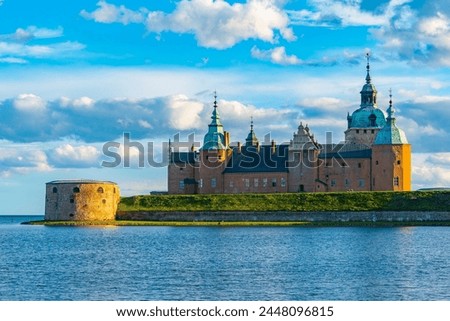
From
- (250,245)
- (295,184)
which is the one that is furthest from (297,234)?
(295,184)

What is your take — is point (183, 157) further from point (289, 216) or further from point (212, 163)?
point (289, 216)

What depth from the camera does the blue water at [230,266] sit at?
116ft

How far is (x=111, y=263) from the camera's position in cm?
4669

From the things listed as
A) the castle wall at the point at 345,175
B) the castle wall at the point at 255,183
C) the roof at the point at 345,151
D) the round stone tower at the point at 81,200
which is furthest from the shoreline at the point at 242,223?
the roof at the point at 345,151

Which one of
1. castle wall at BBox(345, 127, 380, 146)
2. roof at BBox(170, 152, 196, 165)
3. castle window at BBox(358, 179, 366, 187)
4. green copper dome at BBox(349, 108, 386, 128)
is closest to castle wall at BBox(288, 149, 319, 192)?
castle window at BBox(358, 179, 366, 187)

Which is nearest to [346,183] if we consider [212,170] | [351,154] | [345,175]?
[345,175]

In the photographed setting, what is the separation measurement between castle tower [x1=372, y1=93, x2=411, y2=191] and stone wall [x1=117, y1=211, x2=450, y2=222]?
8552 millimetres

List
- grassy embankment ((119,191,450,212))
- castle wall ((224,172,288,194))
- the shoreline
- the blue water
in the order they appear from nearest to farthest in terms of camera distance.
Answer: the blue water < the shoreline < grassy embankment ((119,191,450,212)) < castle wall ((224,172,288,194))

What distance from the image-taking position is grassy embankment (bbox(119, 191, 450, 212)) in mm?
81375

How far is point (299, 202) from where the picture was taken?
278 ft

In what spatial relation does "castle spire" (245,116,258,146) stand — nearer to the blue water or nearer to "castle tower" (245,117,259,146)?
"castle tower" (245,117,259,146)

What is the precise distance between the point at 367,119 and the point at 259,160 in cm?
1346

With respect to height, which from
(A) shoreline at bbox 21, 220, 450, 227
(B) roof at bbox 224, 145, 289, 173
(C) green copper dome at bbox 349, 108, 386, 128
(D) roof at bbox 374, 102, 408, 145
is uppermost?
(C) green copper dome at bbox 349, 108, 386, 128

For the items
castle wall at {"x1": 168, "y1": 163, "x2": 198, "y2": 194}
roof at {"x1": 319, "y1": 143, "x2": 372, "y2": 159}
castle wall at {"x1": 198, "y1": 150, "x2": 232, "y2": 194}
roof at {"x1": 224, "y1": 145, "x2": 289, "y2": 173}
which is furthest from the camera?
castle wall at {"x1": 168, "y1": 163, "x2": 198, "y2": 194}
